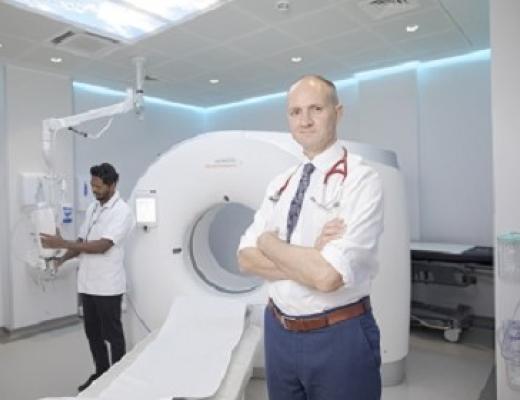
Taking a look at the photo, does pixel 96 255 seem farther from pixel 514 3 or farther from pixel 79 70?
pixel 514 3

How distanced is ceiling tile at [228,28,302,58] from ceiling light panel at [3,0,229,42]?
506 millimetres

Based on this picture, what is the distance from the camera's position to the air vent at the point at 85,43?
2.82 m

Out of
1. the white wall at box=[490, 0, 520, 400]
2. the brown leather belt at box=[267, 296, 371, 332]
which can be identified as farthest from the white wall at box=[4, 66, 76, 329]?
the white wall at box=[490, 0, 520, 400]

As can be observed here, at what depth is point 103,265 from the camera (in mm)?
2316

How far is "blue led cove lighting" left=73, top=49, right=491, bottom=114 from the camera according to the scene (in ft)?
11.6

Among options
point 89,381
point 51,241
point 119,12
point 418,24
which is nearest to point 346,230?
point 51,241

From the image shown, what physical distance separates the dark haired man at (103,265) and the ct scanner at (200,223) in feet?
0.29

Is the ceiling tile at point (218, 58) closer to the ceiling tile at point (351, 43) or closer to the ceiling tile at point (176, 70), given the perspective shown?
the ceiling tile at point (176, 70)

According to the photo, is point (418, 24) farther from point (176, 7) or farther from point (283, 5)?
point (176, 7)

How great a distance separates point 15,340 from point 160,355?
2163mm

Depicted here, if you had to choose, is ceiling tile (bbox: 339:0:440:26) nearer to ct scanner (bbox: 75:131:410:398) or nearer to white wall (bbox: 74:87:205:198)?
ct scanner (bbox: 75:131:410:398)

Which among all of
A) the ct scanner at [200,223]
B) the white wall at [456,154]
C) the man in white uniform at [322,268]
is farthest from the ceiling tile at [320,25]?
the man in white uniform at [322,268]

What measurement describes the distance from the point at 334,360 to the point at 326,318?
100 millimetres

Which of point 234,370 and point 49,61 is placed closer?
point 234,370
